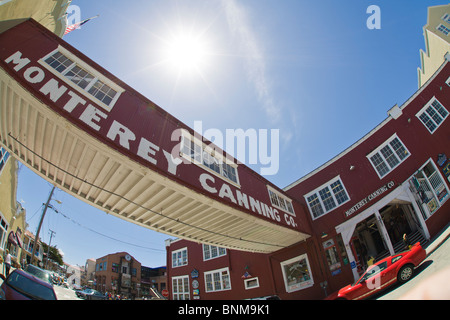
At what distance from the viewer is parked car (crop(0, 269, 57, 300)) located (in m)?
5.83

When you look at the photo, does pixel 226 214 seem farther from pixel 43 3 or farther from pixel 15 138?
pixel 43 3

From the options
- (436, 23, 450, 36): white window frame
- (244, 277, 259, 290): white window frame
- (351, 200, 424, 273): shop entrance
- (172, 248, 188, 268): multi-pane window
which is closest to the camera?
(351, 200, 424, 273): shop entrance

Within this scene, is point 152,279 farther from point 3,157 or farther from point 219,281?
point 3,157

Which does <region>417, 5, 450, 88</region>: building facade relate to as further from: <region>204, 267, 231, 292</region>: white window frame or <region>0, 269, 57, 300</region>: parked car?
<region>0, 269, 57, 300</region>: parked car

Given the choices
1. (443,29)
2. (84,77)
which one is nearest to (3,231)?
(84,77)

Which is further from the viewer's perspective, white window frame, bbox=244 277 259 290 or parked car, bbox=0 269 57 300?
white window frame, bbox=244 277 259 290

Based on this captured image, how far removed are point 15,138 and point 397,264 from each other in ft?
47.5

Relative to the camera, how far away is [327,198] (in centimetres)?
1580

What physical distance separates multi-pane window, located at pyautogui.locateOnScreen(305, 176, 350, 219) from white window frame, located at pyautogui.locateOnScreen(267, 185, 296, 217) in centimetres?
227

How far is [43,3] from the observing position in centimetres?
975

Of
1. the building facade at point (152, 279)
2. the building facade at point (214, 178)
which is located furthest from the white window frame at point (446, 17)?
the building facade at point (152, 279)

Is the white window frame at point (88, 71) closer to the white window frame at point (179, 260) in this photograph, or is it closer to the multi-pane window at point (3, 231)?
the multi-pane window at point (3, 231)

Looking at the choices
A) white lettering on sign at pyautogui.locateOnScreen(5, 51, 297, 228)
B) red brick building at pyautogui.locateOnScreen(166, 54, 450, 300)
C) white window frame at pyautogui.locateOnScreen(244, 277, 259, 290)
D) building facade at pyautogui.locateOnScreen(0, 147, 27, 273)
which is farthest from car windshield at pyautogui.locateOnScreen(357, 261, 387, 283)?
building facade at pyautogui.locateOnScreen(0, 147, 27, 273)
